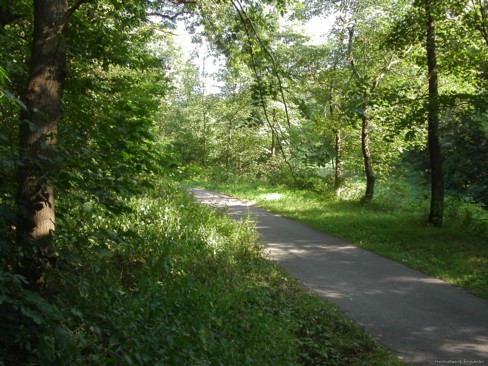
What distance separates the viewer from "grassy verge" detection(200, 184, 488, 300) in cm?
878

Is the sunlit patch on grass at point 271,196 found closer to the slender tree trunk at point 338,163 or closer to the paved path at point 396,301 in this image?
the slender tree trunk at point 338,163

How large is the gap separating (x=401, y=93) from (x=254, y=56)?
9.20 metres

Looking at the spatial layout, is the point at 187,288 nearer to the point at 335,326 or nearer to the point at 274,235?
the point at 335,326

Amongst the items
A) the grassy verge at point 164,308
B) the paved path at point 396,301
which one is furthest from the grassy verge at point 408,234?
the grassy verge at point 164,308

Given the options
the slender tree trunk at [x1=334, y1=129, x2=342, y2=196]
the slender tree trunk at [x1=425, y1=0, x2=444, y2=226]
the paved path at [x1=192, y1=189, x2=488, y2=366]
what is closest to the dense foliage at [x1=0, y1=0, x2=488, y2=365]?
the slender tree trunk at [x1=425, y1=0, x2=444, y2=226]

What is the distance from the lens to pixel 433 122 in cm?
1159

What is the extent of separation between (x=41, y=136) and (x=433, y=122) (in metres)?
11.3

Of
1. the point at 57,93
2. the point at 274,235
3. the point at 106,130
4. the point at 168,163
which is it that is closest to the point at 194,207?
the point at 274,235

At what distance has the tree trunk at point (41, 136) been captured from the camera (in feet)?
10.00

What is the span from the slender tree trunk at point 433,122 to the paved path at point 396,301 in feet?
12.3

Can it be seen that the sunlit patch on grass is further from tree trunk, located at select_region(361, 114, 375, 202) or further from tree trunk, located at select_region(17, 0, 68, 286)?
tree trunk, located at select_region(17, 0, 68, 286)

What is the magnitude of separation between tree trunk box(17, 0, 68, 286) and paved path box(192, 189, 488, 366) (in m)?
4.56

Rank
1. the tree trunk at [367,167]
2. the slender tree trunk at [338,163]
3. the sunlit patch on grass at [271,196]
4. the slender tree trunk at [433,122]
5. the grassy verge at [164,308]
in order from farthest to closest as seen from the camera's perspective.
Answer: the slender tree trunk at [338,163]
the sunlit patch on grass at [271,196]
the tree trunk at [367,167]
the slender tree trunk at [433,122]
the grassy verge at [164,308]

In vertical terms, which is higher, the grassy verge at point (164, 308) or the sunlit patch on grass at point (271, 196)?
the sunlit patch on grass at point (271, 196)
